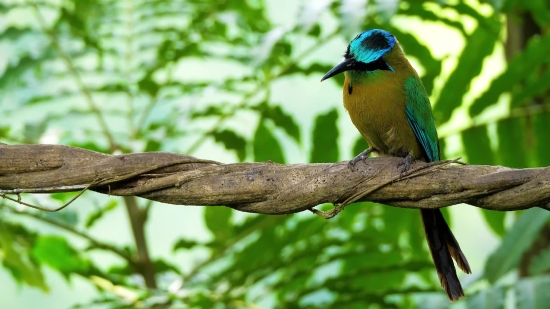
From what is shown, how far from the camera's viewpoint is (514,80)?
132 inches

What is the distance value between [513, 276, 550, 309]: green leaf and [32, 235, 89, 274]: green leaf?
1.95 m

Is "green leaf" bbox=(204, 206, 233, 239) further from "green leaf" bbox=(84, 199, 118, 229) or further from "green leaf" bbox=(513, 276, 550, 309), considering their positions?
"green leaf" bbox=(513, 276, 550, 309)

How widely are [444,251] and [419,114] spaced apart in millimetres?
580

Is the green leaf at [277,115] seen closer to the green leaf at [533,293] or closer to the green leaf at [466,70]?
the green leaf at [466,70]

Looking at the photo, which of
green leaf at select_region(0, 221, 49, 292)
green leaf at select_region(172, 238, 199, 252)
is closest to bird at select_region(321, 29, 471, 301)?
green leaf at select_region(172, 238, 199, 252)

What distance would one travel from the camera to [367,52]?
2.64 m

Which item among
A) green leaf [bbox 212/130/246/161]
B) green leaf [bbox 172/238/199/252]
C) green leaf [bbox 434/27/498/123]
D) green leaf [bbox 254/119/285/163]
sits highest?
green leaf [bbox 212/130/246/161]

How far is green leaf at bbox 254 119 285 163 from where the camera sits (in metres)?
3.66

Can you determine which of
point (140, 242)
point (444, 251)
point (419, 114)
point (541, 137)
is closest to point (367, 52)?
point (419, 114)

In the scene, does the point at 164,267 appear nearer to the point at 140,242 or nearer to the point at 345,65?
the point at 140,242

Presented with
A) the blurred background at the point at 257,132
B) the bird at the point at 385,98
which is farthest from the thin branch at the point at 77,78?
the bird at the point at 385,98

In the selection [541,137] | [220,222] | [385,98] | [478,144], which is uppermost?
[220,222]

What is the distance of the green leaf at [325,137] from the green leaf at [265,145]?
18cm

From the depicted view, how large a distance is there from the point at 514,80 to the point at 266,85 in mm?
1183
